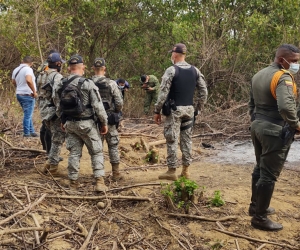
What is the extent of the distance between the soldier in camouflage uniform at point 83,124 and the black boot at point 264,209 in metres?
2.06

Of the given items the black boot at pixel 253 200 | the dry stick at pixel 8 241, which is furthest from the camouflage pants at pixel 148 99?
the dry stick at pixel 8 241

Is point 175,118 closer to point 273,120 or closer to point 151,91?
point 273,120

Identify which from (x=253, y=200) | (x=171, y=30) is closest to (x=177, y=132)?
(x=253, y=200)

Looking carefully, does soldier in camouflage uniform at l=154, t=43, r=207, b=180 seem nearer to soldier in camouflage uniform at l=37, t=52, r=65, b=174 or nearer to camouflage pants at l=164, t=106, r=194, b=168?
camouflage pants at l=164, t=106, r=194, b=168

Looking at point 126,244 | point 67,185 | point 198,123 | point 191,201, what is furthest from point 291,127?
point 198,123

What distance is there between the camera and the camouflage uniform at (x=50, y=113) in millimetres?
6078

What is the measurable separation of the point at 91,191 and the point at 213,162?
3125mm

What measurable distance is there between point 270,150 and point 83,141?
8.83 ft

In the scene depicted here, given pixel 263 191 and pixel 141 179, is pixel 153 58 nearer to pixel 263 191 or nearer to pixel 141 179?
pixel 141 179

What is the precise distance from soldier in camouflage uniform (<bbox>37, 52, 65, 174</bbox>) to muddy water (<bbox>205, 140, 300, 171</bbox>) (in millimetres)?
3313

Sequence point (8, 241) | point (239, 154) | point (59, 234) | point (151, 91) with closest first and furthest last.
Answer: point (8, 241), point (59, 234), point (239, 154), point (151, 91)

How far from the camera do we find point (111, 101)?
5914 mm

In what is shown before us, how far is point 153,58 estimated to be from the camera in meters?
16.5

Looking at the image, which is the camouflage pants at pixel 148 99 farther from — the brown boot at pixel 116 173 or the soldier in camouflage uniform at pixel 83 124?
the soldier in camouflage uniform at pixel 83 124
